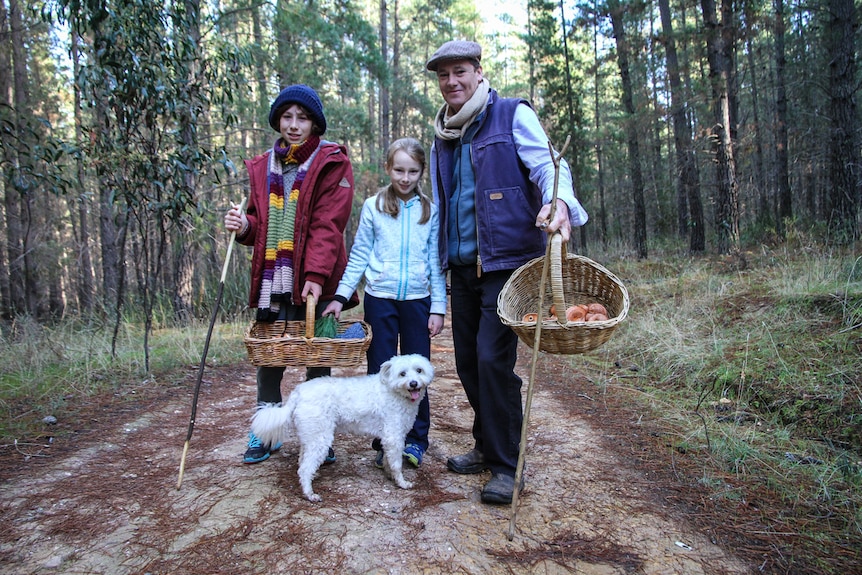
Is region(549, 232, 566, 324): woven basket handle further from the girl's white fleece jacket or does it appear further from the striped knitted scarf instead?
the striped knitted scarf

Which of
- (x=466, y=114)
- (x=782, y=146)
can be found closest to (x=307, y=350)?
(x=466, y=114)

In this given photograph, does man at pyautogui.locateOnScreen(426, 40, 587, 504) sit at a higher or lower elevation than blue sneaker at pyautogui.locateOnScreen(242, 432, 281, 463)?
higher

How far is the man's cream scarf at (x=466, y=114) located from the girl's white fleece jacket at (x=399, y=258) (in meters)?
0.48

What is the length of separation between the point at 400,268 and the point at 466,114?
3.18 ft

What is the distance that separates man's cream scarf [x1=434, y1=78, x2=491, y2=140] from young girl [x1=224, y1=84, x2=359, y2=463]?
681mm

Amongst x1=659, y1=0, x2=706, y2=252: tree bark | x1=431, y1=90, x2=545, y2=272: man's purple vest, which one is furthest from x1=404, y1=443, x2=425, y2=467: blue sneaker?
x1=659, y1=0, x2=706, y2=252: tree bark

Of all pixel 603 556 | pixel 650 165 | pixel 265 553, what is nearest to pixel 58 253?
pixel 265 553

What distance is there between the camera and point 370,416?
9.34 ft

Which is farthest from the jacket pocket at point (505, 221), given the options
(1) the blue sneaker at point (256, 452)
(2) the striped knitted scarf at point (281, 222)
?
(1) the blue sneaker at point (256, 452)

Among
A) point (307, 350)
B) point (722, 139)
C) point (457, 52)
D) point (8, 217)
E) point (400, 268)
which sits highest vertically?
point (722, 139)

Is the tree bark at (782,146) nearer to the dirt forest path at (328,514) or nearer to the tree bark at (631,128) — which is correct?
the tree bark at (631,128)

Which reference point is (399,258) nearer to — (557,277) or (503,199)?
(503,199)

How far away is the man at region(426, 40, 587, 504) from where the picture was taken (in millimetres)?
2613

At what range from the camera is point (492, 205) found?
262cm
